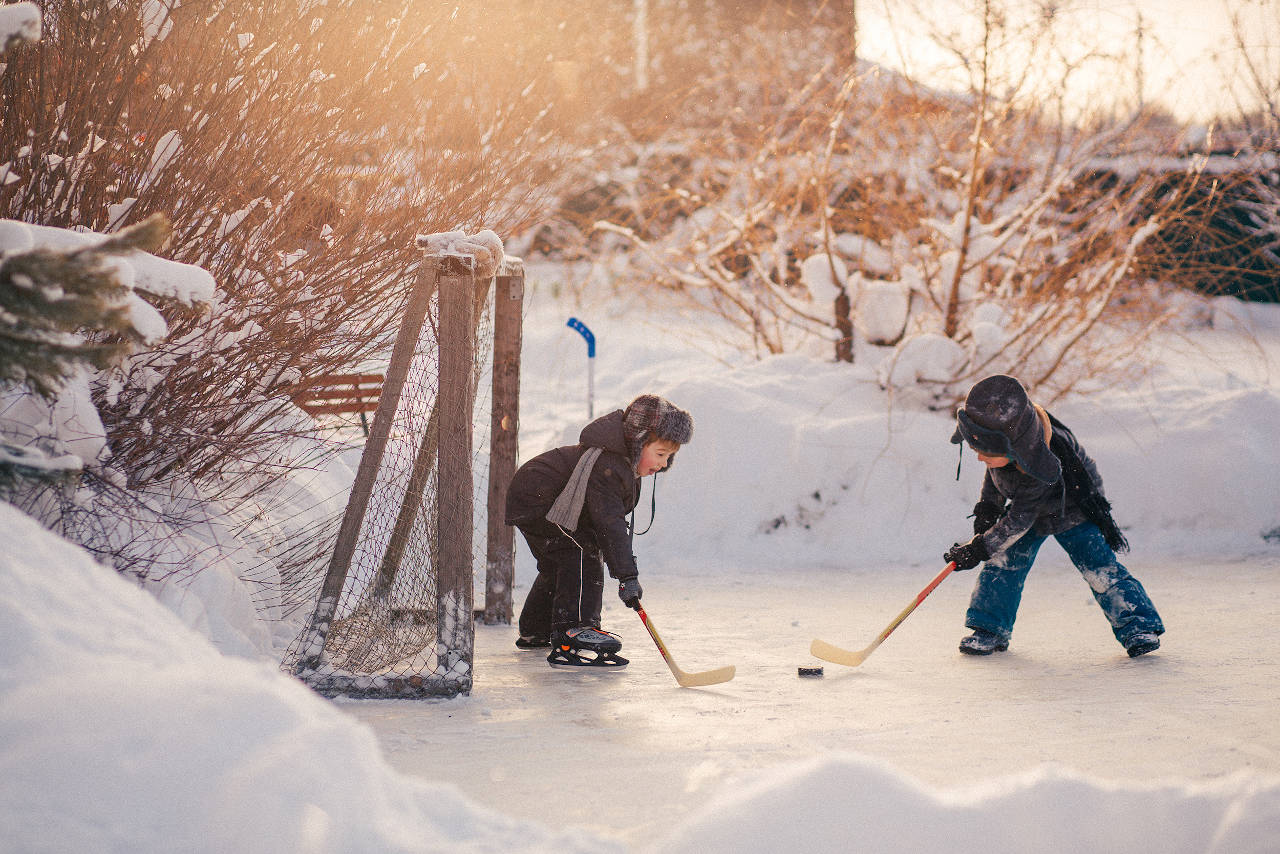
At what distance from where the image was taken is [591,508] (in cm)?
401

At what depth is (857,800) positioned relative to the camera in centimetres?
207

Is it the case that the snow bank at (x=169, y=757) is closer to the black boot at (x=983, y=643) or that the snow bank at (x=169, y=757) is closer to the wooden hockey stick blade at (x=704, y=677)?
the wooden hockey stick blade at (x=704, y=677)

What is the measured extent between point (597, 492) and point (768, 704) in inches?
40.8

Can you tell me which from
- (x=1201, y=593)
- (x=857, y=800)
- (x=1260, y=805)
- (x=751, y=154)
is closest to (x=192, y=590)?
(x=857, y=800)

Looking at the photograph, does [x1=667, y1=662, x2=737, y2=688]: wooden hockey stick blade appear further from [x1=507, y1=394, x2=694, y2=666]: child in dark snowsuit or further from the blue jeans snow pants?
the blue jeans snow pants

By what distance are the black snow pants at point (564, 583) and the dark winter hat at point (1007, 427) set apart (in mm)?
1515

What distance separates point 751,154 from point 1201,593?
4539 millimetres

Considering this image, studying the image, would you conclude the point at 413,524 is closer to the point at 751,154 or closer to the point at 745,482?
the point at 745,482

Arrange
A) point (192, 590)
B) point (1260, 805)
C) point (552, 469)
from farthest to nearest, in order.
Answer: point (552, 469) → point (192, 590) → point (1260, 805)

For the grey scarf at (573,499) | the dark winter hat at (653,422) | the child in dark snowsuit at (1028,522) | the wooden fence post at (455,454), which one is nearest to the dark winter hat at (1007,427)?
the child in dark snowsuit at (1028,522)

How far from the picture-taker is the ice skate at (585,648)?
4.04 meters

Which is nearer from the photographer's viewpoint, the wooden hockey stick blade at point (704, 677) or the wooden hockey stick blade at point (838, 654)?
the wooden hockey stick blade at point (704, 677)

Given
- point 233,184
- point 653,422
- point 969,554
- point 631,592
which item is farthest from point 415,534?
point 969,554

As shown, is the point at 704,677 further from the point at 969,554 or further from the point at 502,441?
the point at 502,441
